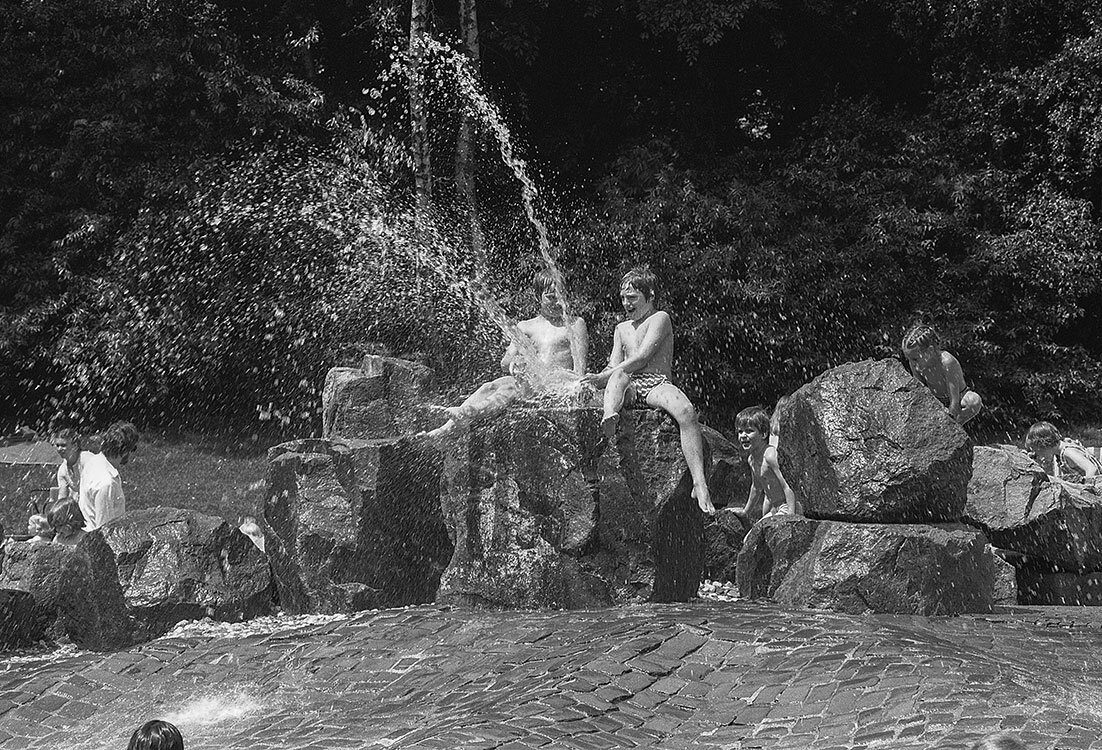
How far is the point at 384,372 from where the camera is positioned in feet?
36.7

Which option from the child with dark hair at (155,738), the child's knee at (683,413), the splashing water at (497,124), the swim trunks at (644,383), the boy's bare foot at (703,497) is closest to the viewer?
the child with dark hair at (155,738)

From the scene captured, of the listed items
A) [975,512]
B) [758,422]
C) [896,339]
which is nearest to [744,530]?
[758,422]

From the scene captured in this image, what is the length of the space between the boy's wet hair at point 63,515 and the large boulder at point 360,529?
7.23 feet

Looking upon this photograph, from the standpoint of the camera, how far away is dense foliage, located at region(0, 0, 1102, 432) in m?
17.9

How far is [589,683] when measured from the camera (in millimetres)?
6793

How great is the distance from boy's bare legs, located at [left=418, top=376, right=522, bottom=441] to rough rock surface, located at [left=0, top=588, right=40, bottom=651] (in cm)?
295

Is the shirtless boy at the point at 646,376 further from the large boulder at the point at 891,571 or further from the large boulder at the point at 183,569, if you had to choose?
the large boulder at the point at 183,569

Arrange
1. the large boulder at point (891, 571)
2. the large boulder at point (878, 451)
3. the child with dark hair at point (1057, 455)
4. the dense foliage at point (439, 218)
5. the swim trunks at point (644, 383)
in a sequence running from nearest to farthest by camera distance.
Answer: the large boulder at point (891, 571), the large boulder at point (878, 451), the swim trunks at point (644, 383), the child with dark hair at point (1057, 455), the dense foliage at point (439, 218)

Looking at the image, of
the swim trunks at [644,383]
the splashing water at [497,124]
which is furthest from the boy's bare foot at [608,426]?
the splashing water at [497,124]

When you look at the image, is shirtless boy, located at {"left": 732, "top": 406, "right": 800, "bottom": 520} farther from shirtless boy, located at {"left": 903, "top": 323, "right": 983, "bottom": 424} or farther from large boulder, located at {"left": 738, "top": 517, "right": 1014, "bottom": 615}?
large boulder, located at {"left": 738, "top": 517, "right": 1014, "bottom": 615}

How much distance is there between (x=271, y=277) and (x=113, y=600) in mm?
9724

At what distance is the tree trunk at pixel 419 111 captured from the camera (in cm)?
1733

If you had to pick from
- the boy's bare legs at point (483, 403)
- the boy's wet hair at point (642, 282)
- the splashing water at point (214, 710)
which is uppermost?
the boy's wet hair at point (642, 282)

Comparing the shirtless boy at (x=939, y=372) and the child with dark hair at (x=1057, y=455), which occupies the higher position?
the shirtless boy at (x=939, y=372)
